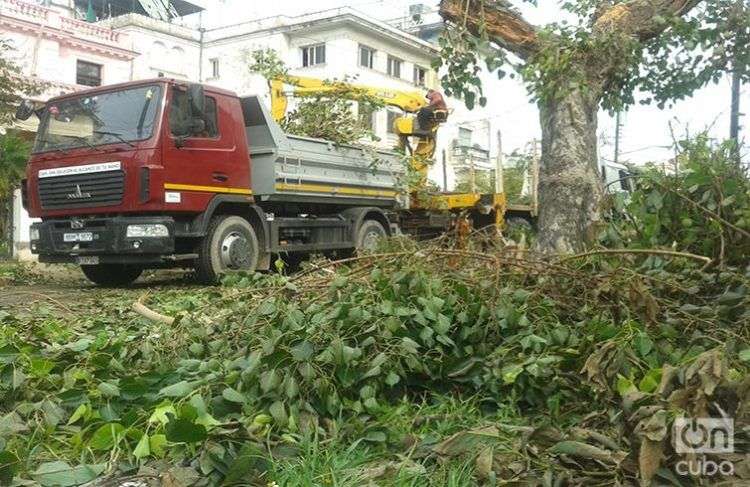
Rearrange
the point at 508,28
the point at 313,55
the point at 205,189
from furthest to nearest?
the point at 313,55 → the point at 205,189 → the point at 508,28

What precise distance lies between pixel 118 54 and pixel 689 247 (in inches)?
1016

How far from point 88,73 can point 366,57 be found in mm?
13453

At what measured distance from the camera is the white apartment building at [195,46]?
24109 mm

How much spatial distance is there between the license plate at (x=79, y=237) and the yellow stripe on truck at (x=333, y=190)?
2391 millimetres

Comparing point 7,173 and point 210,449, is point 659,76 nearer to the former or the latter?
point 210,449

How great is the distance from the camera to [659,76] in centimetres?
716

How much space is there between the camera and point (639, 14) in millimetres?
6203

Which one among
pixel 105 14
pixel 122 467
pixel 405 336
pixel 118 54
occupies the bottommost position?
pixel 122 467

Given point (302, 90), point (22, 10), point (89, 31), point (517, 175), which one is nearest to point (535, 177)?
point (517, 175)

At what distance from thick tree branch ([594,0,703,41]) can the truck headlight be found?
503 cm

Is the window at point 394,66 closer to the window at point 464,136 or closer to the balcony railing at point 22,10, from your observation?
the window at point 464,136

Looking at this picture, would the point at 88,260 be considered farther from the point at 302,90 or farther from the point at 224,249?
the point at 302,90


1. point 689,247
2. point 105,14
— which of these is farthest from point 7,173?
point 105,14

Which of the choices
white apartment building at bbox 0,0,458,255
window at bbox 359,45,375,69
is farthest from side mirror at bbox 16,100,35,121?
window at bbox 359,45,375,69
